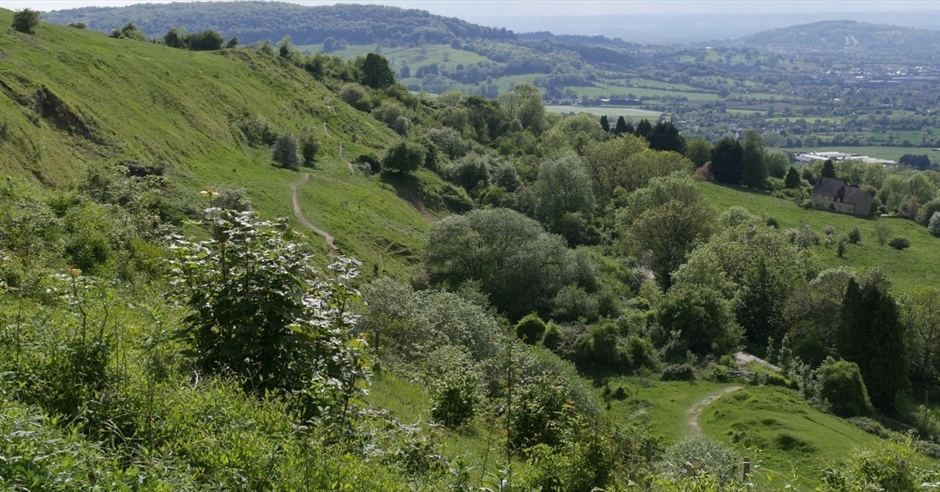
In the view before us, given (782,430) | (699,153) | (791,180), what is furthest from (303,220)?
(791,180)

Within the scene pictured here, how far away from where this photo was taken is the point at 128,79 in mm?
49406

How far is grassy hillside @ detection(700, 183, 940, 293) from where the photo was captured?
6241 centimetres

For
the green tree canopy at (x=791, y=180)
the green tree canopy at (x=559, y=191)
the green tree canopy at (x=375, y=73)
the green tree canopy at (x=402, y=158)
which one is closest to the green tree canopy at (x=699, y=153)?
the green tree canopy at (x=791, y=180)

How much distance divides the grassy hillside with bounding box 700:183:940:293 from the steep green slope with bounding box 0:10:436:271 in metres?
35.7

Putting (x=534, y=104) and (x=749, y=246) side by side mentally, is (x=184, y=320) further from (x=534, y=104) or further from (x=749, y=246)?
(x=534, y=104)

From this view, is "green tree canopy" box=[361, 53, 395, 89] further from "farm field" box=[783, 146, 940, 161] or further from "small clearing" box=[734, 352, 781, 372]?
"farm field" box=[783, 146, 940, 161]

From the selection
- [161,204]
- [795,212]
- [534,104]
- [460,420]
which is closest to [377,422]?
[460,420]

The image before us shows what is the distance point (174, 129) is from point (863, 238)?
206 ft

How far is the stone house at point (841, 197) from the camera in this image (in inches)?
3231

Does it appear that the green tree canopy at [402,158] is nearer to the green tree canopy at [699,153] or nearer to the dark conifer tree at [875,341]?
the dark conifer tree at [875,341]

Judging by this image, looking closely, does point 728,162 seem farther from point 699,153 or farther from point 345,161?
point 345,161

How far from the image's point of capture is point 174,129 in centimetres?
4722

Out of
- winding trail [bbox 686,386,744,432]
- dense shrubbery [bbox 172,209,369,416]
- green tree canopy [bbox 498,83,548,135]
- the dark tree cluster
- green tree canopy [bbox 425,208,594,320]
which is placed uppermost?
the dark tree cluster

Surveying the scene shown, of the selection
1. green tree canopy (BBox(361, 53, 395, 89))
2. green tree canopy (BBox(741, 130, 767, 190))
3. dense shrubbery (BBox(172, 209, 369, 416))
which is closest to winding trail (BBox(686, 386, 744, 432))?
dense shrubbery (BBox(172, 209, 369, 416))
